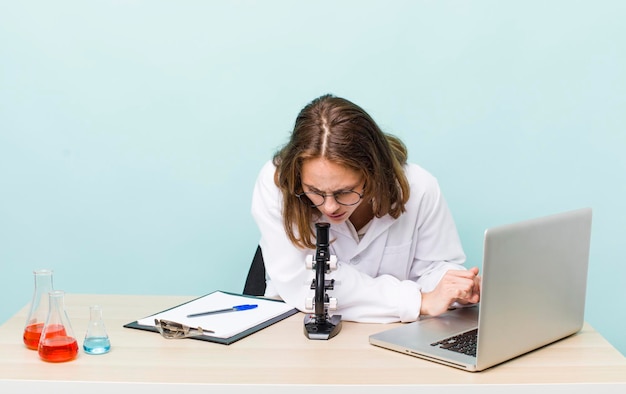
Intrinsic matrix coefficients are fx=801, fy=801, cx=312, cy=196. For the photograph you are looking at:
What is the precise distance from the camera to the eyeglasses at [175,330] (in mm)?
1677

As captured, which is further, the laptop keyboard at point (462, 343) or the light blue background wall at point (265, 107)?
the light blue background wall at point (265, 107)

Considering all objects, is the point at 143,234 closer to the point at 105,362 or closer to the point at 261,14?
the point at 261,14

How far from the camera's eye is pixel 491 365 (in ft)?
4.90

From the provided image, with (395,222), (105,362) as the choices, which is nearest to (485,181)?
(395,222)

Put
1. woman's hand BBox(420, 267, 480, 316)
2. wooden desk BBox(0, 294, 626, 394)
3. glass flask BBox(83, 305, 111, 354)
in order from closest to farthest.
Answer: wooden desk BBox(0, 294, 626, 394) → glass flask BBox(83, 305, 111, 354) → woman's hand BBox(420, 267, 480, 316)

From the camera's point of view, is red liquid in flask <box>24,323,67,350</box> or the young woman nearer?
red liquid in flask <box>24,323,67,350</box>

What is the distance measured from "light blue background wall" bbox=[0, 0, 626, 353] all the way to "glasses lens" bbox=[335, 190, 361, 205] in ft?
2.77

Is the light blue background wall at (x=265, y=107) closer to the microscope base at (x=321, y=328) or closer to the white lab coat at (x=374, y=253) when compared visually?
the white lab coat at (x=374, y=253)

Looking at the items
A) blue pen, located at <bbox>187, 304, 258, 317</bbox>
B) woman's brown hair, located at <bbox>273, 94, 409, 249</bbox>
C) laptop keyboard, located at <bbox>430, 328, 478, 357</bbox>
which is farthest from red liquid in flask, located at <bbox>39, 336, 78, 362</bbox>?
laptop keyboard, located at <bbox>430, 328, 478, 357</bbox>

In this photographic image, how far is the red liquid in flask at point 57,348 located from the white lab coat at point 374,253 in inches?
21.8

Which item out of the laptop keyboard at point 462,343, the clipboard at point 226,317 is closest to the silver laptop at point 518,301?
the laptop keyboard at point 462,343

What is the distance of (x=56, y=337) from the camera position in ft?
4.98

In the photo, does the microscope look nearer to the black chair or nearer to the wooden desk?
the wooden desk

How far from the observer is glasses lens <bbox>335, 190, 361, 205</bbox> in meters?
1.83
